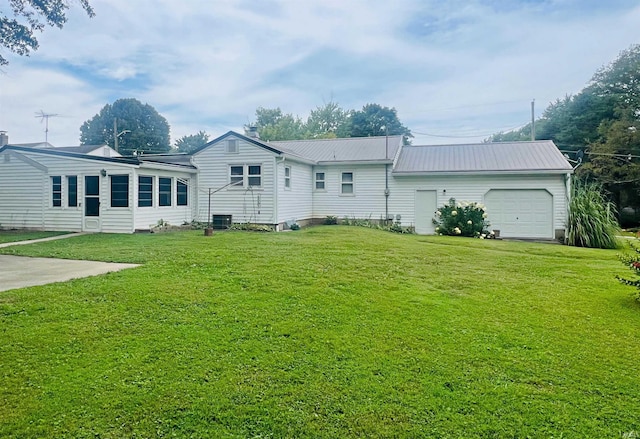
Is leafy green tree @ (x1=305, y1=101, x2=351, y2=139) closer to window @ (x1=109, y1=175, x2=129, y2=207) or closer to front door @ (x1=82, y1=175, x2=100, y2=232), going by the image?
front door @ (x1=82, y1=175, x2=100, y2=232)

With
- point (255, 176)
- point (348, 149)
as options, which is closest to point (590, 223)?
point (348, 149)

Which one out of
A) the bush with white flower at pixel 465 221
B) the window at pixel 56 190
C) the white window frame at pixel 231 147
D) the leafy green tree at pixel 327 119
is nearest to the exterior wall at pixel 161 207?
the white window frame at pixel 231 147

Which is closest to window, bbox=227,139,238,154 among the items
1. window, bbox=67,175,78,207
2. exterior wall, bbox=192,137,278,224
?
exterior wall, bbox=192,137,278,224

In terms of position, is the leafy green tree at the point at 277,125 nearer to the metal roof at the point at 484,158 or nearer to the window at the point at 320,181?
the window at the point at 320,181

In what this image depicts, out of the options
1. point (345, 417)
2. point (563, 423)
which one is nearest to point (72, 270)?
point (345, 417)

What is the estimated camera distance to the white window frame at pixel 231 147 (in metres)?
16.7

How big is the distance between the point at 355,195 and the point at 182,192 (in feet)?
25.0

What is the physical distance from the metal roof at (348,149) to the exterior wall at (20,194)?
9.57 meters

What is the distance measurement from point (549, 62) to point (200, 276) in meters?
19.9

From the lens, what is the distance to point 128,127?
4341cm

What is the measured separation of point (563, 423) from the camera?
3.11 metres

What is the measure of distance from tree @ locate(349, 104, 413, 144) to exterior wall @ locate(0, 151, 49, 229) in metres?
31.6

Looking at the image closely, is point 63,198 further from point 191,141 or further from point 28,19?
point 191,141

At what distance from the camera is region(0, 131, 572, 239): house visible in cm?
1471
